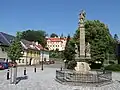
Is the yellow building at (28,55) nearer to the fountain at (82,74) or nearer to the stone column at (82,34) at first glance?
the stone column at (82,34)

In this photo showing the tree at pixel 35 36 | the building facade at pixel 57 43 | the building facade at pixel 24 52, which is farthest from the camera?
the building facade at pixel 57 43

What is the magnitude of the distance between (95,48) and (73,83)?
29.0 metres

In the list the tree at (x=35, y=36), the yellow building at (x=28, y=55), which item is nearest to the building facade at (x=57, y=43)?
the tree at (x=35, y=36)

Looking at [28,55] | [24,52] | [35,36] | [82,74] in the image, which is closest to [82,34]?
[82,74]

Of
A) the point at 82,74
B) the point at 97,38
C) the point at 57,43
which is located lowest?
the point at 82,74

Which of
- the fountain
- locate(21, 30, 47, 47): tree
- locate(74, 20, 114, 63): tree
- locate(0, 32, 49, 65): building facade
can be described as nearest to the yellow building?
locate(0, 32, 49, 65): building facade

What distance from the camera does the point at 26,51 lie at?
7406cm

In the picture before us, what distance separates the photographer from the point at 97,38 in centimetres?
5091

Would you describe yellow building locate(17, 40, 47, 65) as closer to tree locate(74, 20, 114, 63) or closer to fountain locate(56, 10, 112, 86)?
tree locate(74, 20, 114, 63)

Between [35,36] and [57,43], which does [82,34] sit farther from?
[57,43]

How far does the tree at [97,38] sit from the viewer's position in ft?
161

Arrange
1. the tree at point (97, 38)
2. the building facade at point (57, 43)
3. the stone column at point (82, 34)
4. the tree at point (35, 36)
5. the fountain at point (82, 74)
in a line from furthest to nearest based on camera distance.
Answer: the building facade at point (57, 43), the tree at point (35, 36), the tree at point (97, 38), the stone column at point (82, 34), the fountain at point (82, 74)

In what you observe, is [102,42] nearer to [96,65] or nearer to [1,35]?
[96,65]

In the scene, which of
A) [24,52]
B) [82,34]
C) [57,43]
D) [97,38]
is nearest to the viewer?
[82,34]
